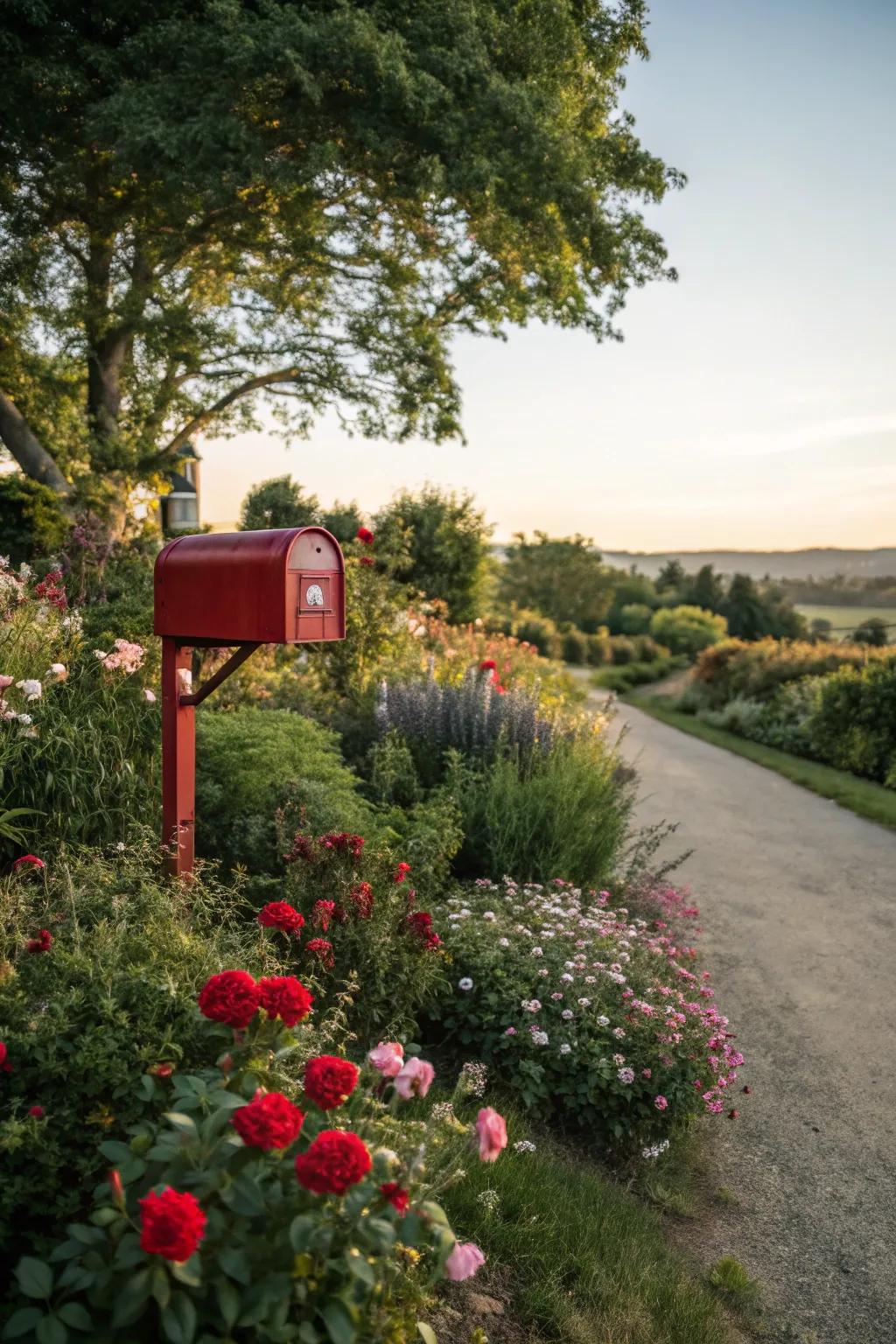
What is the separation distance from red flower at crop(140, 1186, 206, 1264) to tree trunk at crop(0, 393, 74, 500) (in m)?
12.6

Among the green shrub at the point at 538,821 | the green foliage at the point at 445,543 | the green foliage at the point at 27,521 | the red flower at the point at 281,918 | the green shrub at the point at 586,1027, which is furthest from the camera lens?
the green foliage at the point at 445,543

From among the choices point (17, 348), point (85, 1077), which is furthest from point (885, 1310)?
point (17, 348)

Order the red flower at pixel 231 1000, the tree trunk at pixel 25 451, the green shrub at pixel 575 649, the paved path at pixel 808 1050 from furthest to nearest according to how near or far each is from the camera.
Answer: the green shrub at pixel 575 649 → the tree trunk at pixel 25 451 → the paved path at pixel 808 1050 → the red flower at pixel 231 1000

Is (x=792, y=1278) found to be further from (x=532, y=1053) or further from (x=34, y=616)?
(x=34, y=616)

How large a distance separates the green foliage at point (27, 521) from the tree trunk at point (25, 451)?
5.75 ft

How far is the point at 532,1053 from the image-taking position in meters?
3.48

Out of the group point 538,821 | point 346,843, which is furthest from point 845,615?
point 346,843

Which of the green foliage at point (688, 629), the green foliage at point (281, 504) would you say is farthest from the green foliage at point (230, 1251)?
the green foliage at point (688, 629)

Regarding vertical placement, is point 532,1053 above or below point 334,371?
below

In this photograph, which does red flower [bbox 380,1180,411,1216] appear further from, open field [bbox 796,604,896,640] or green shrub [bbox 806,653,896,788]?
open field [bbox 796,604,896,640]

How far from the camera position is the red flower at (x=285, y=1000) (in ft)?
6.08

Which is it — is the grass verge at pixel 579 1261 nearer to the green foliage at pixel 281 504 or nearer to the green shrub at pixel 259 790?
the green shrub at pixel 259 790

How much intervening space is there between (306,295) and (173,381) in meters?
2.53

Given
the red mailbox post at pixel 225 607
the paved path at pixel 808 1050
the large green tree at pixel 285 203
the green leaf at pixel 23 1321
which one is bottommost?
the paved path at pixel 808 1050
